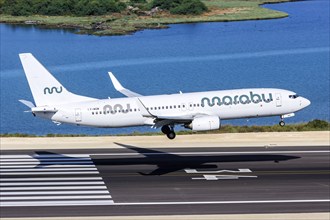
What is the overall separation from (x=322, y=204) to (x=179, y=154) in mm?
20601

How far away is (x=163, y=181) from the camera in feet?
219

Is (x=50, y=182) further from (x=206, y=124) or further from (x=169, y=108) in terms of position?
(x=169, y=108)

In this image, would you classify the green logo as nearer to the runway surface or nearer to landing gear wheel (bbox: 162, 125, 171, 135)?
landing gear wheel (bbox: 162, 125, 171, 135)

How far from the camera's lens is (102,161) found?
247 feet

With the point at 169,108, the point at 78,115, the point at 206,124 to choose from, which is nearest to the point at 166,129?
the point at 169,108

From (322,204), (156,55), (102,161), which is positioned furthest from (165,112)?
(156,55)

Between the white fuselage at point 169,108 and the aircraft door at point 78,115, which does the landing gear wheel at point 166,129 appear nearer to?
the white fuselage at point 169,108

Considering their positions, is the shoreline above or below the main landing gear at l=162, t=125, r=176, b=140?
below

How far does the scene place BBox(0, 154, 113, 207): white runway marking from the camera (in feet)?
201

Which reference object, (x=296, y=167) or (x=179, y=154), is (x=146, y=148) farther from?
(x=296, y=167)

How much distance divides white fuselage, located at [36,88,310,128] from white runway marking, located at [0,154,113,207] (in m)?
3.78

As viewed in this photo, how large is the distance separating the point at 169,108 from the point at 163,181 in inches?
539

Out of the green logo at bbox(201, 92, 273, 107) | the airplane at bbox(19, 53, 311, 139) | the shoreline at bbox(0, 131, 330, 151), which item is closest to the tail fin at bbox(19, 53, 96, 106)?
the airplane at bbox(19, 53, 311, 139)

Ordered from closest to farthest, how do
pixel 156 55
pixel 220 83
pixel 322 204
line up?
pixel 322 204
pixel 220 83
pixel 156 55
